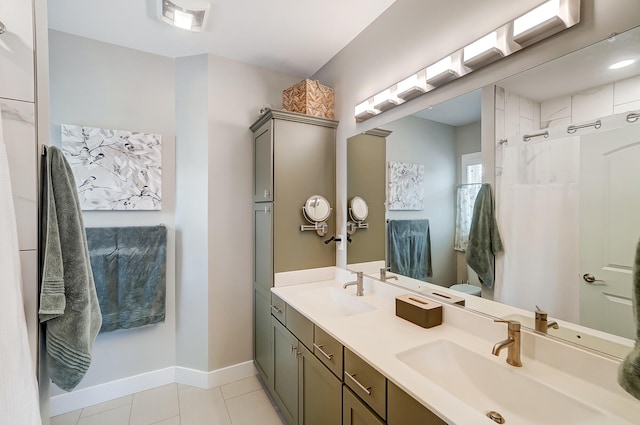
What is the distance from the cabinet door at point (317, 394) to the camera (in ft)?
3.93

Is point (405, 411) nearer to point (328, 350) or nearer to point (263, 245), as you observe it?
point (328, 350)

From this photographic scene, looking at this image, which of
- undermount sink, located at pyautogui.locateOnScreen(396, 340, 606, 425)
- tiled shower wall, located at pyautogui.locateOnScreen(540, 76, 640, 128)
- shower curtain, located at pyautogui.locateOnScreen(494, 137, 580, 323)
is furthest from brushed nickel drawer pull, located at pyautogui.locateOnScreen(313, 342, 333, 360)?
tiled shower wall, located at pyautogui.locateOnScreen(540, 76, 640, 128)

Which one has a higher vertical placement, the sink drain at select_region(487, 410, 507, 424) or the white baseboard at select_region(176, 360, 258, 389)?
the sink drain at select_region(487, 410, 507, 424)

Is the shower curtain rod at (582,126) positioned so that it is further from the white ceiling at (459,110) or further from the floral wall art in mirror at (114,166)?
the floral wall art in mirror at (114,166)

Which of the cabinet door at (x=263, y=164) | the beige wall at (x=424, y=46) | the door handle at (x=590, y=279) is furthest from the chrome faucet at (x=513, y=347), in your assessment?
the cabinet door at (x=263, y=164)

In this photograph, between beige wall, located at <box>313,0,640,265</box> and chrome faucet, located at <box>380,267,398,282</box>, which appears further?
chrome faucet, located at <box>380,267,398,282</box>

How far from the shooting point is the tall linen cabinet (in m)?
1.98

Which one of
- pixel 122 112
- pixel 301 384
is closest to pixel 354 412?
pixel 301 384

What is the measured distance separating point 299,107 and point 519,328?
1.95 m

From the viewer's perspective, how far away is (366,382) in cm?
101

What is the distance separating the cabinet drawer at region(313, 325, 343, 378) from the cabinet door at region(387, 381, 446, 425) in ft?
0.99

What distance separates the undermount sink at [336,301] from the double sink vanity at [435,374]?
0.03m

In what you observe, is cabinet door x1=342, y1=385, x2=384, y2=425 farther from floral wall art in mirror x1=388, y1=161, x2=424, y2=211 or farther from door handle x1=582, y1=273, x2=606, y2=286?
floral wall art in mirror x1=388, y1=161, x2=424, y2=211

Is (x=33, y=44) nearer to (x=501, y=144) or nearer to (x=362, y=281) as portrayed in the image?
(x=501, y=144)
